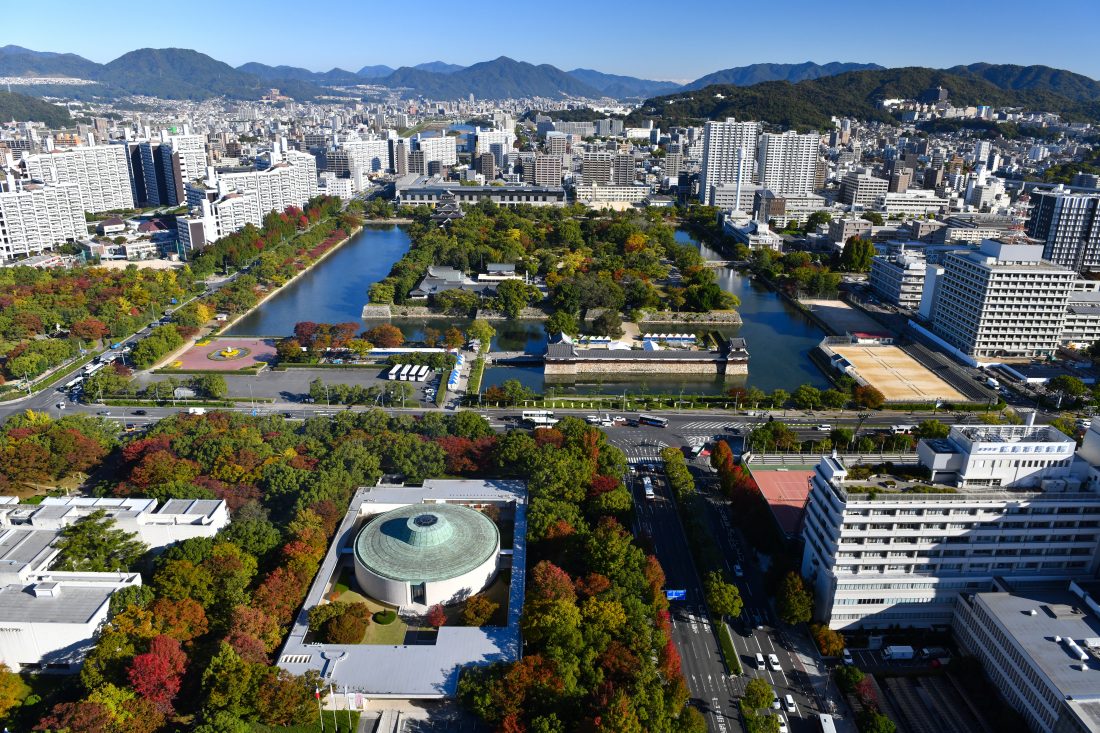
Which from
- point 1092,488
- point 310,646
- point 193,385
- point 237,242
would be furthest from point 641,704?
point 237,242

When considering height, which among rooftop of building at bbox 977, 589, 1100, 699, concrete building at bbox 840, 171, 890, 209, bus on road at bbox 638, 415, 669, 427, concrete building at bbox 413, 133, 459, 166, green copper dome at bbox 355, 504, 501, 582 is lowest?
bus on road at bbox 638, 415, 669, 427

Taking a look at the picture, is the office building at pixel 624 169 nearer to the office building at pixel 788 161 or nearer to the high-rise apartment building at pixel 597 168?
the high-rise apartment building at pixel 597 168

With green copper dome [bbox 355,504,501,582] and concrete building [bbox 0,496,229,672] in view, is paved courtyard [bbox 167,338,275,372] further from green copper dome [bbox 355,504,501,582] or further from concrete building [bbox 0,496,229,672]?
green copper dome [bbox 355,504,501,582]

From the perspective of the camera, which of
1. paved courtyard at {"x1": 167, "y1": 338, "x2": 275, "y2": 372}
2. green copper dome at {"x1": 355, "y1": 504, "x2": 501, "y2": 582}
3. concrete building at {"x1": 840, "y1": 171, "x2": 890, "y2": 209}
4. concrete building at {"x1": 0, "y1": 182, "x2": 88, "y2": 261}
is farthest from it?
concrete building at {"x1": 840, "y1": 171, "x2": 890, "y2": 209}

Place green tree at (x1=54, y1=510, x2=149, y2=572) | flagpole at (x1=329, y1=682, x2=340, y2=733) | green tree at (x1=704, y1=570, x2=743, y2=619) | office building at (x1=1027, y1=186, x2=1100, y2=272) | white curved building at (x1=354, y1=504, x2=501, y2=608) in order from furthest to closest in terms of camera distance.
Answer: office building at (x1=1027, y1=186, x2=1100, y2=272) → green tree at (x1=54, y1=510, x2=149, y2=572) → white curved building at (x1=354, y1=504, x2=501, y2=608) → green tree at (x1=704, y1=570, x2=743, y2=619) → flagpole at (x1=329, y1=682, x2=340, y2=733)

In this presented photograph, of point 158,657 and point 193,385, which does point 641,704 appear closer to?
point 158,657

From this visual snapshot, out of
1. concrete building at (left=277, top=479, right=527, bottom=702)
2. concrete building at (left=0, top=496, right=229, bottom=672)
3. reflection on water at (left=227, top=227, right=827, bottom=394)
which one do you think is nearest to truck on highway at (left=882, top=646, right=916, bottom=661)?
concrete building at (left=277, top=479, right=527, bottom=702)

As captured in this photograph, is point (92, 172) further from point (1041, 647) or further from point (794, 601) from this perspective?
point (1041, 647)
